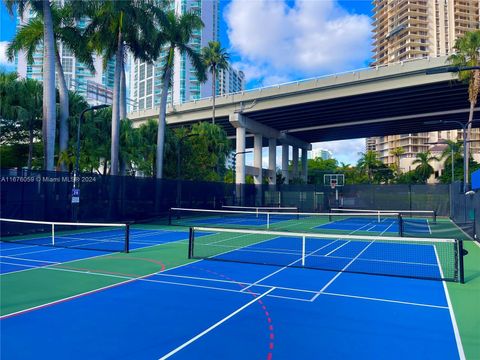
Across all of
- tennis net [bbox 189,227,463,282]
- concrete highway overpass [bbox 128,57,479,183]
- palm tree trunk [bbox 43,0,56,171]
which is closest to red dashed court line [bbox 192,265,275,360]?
tennis net [bbox 189,227,463,282]

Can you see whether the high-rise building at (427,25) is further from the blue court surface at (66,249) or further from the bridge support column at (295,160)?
the blue court surface at (66,249)

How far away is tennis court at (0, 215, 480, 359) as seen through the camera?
5355 millimetres

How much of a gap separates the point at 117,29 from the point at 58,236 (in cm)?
1612

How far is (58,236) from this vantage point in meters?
18.5

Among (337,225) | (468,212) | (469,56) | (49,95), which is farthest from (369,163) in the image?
(49,95)

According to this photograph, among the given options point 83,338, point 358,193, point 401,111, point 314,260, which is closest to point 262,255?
point 314,260

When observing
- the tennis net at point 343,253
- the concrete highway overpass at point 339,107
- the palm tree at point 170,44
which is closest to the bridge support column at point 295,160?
the concrete highway overpass at point 339,107

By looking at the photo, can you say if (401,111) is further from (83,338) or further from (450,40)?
(450,40)

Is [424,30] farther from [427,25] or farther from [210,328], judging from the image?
[210,328]

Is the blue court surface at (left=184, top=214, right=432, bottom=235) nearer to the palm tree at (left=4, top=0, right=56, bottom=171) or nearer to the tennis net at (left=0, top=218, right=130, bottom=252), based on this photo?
the tennis net at (left=0, top=218, right=130, bottom=252)

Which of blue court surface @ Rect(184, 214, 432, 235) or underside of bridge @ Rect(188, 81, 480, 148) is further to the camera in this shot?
underside of bridge @ Rect(188, 81, 480, 148)

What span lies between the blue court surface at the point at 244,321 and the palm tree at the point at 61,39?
797 inches

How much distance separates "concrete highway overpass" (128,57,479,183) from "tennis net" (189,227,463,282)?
1037 inches

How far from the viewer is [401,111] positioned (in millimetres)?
48656
